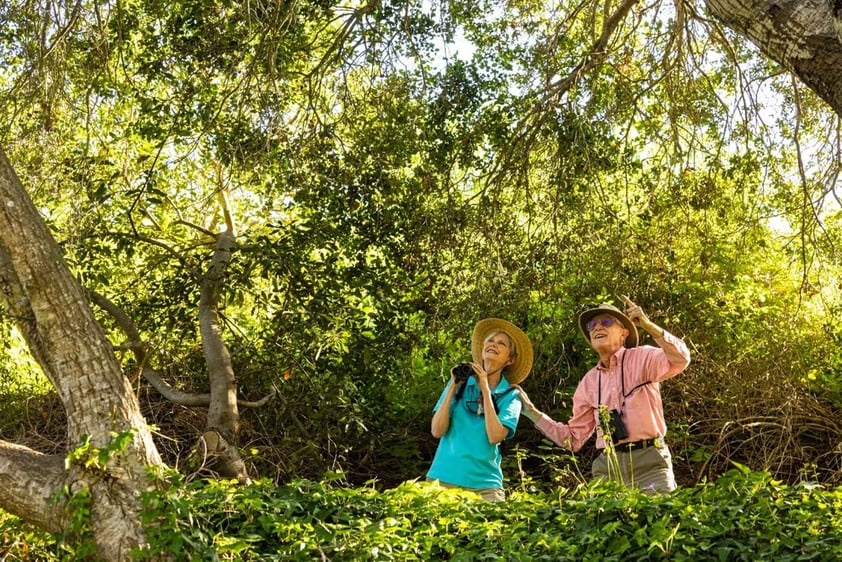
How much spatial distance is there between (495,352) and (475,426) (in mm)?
472

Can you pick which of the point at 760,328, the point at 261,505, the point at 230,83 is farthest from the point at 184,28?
the point at 760,328

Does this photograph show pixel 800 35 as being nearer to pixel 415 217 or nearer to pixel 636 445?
pixel 636 445

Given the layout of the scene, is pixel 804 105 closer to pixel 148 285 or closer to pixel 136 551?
pixel 148 285

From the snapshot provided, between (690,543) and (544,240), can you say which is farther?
(544,240)

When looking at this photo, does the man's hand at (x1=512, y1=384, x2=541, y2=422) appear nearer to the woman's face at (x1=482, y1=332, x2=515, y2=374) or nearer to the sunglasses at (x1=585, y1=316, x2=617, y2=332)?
the woman's face at (x1=482, y1=332, x2=515, y2=374)

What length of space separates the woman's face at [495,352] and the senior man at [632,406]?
20 centimetres

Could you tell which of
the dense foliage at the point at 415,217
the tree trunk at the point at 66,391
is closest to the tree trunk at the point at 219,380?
the dense foliage at the point at 415,217

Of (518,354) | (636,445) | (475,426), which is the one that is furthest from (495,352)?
(636,445)

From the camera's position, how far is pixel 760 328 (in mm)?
7156

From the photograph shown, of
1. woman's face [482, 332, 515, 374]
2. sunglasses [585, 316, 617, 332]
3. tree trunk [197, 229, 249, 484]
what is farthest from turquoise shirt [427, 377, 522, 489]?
tree trunk [197, 229, 249, 484]

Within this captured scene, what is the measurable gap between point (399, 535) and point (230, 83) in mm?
4151

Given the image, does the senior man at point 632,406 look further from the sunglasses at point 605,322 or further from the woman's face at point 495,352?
the woman's face at point 495,352

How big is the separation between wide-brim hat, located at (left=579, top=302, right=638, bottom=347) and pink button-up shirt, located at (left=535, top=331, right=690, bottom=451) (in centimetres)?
25

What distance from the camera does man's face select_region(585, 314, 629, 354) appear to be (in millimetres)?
4895
